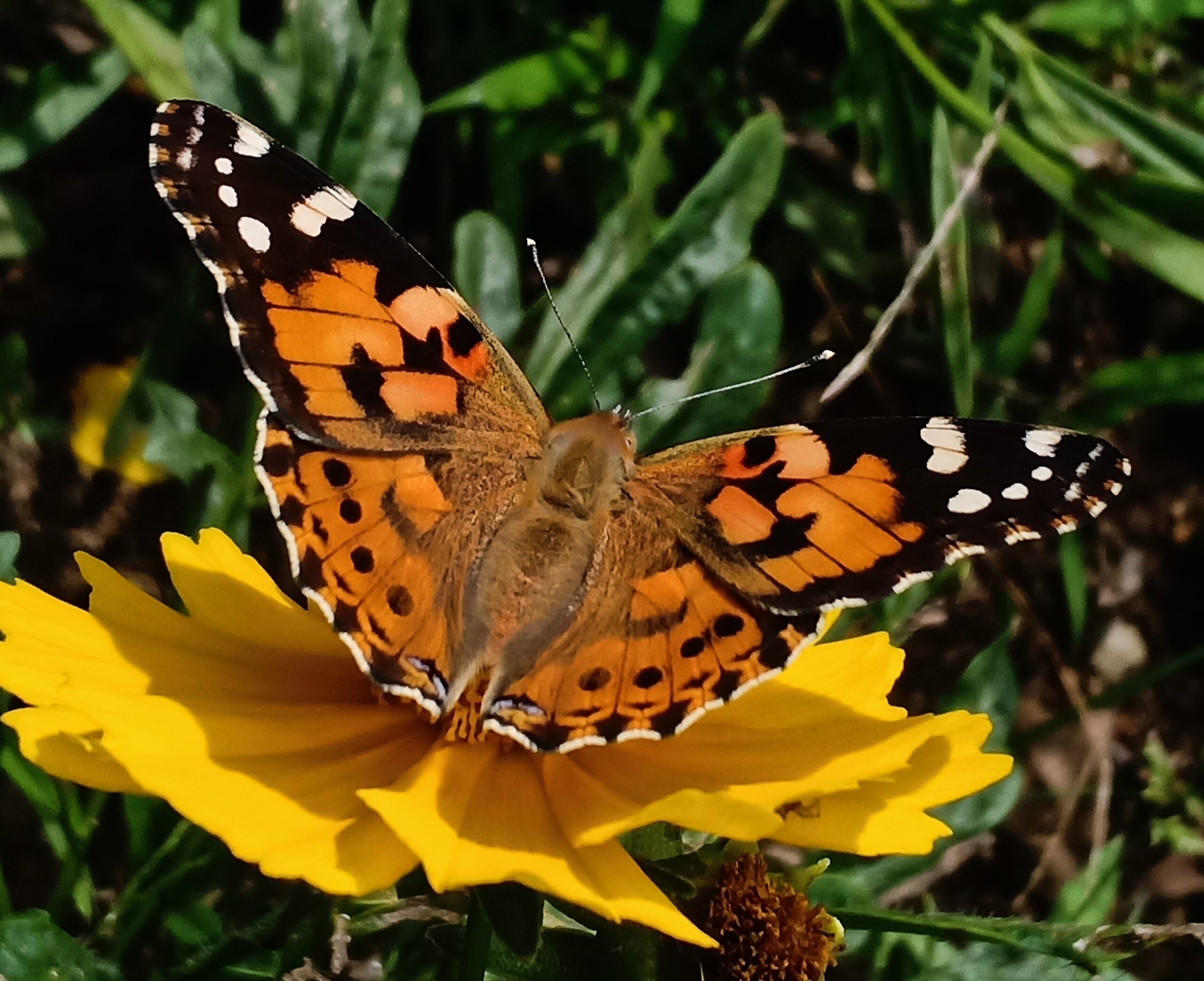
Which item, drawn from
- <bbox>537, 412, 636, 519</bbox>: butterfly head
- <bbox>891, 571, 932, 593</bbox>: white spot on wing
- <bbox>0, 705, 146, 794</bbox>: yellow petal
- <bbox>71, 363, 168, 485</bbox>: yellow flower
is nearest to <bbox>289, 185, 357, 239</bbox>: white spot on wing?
<bbox>537, 412, 636, 519</bbox>: butterfly head

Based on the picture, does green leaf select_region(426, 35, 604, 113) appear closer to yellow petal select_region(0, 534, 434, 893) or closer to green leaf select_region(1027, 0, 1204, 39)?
green leaf select_region(1027, 0, 1204, 39)

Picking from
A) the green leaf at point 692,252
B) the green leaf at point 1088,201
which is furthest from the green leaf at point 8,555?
the green leaf at point 1088,201

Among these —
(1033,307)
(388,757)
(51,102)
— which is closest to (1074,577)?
(1033,307)

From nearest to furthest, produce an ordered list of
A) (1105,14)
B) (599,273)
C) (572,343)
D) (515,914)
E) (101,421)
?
1. (515,914)
2. (572,343)
3. (599,273)
4. (1105,14)
5. (101,421)

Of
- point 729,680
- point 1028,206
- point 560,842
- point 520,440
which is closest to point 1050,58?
point 1028,206

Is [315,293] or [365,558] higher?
[315,293]

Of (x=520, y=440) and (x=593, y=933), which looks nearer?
(x=593, y=933)

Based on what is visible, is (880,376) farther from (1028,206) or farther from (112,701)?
(112,701)

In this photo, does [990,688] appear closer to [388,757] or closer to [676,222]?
[676,222]
